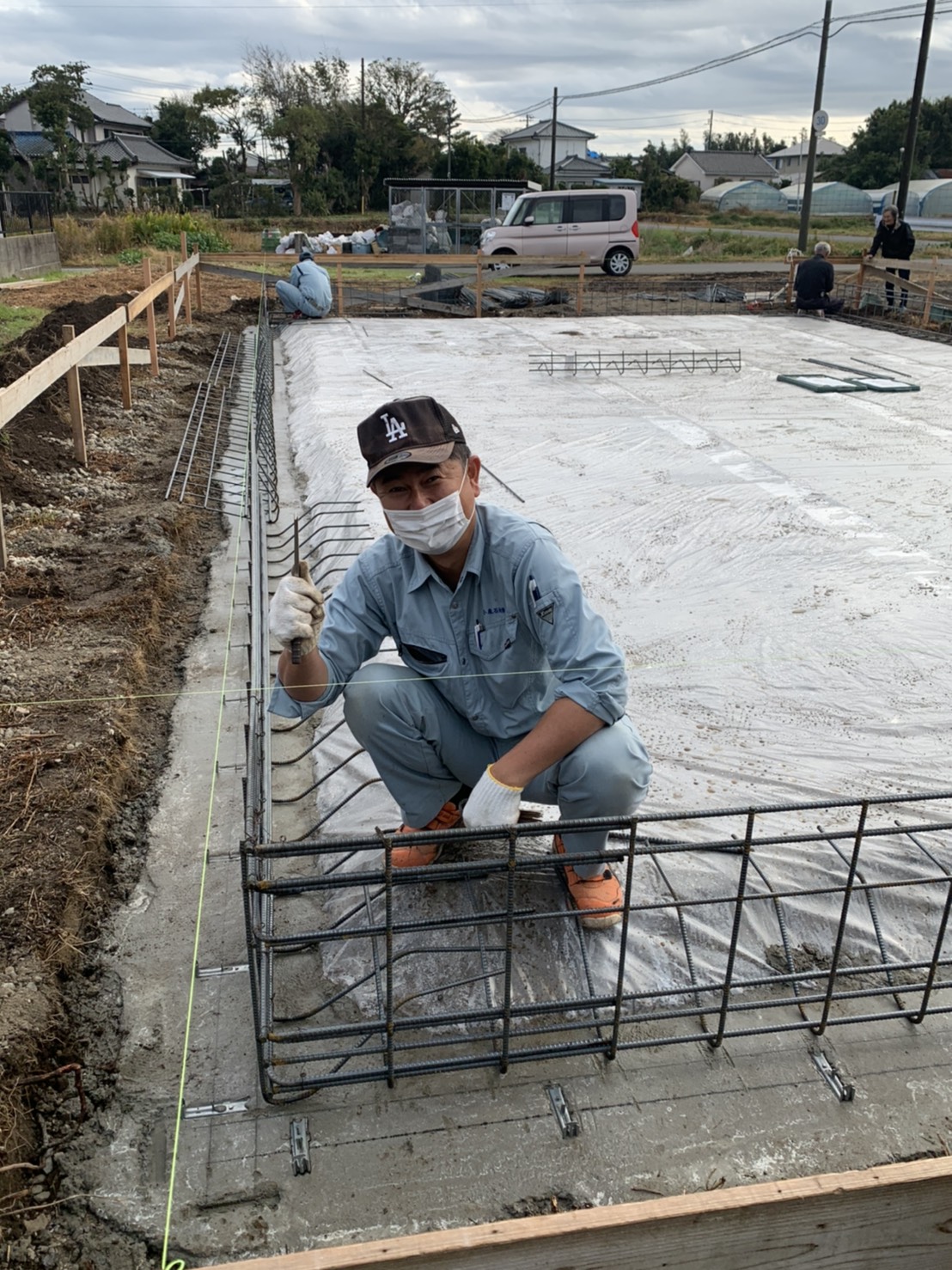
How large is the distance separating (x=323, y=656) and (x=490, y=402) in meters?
6.05

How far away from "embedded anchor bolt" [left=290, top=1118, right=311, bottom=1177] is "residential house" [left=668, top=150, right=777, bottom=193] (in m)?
75.9

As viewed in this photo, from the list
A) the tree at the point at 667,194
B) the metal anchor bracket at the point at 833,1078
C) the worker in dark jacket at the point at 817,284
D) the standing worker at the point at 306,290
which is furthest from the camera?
the tree at the point at 667,194

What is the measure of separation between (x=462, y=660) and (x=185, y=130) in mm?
52121

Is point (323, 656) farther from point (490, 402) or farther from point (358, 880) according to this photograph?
point (490, 402)

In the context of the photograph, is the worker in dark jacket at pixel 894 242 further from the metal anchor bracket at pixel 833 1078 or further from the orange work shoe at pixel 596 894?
the metal anchor bracket at pixel 833 1078

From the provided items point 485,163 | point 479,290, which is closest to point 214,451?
point 479,290

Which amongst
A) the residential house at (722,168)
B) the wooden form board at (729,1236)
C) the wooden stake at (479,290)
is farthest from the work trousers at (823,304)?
the residential house at (722,168)

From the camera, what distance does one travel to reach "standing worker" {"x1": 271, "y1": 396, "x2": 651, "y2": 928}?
2.16 meters

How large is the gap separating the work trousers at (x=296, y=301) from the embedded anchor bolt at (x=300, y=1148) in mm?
12399

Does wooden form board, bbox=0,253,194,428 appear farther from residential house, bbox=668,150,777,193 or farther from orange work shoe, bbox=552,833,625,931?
residential house, bbox=668,150,777,193

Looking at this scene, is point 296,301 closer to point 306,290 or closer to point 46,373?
point 306,290

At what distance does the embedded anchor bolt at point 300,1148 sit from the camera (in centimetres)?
188

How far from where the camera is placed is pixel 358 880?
6.03 ft

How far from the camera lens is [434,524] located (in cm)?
221
